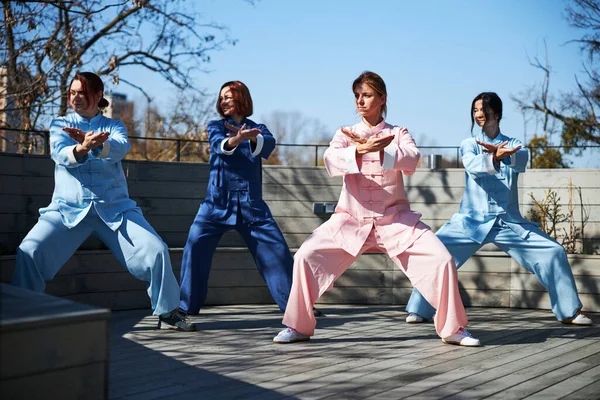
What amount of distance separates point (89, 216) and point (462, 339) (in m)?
2.30

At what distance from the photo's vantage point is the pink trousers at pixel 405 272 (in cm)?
395

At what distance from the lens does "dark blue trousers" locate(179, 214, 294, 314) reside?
488 cm

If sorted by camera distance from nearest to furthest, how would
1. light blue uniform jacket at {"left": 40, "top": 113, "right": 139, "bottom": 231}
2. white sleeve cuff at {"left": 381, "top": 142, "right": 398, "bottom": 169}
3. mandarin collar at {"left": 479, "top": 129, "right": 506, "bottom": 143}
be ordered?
1. white sleeve cuff at {"left": 381, "top": 142, "right": 398, "bottom": 169}
2. light blue uniform jacket at {"left": 40, "top": 113, "right": 139, "bottom": 231}
3. mandarin collar at {"left": 479, "top": 129, "right": 506, "bottom": 143}

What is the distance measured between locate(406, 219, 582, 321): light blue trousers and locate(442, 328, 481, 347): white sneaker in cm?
91

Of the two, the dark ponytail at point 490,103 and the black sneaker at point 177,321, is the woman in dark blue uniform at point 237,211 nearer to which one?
the black sneaker at point 177,321

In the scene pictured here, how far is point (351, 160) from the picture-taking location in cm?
395

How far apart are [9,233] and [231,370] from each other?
3.03 metres

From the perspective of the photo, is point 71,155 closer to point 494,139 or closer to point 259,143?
point 259,143

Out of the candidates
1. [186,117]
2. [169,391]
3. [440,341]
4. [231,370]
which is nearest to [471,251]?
[440,341]

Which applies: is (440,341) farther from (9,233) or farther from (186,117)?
(186,117)

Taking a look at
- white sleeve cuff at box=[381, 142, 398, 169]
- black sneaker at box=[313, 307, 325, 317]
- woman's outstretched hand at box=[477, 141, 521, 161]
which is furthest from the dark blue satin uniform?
woman's outstretched hand at box=[477, 141, 521, 161]

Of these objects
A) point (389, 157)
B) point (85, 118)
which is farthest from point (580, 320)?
point (85, 118)

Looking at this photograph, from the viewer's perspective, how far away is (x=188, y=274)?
4.98 metres

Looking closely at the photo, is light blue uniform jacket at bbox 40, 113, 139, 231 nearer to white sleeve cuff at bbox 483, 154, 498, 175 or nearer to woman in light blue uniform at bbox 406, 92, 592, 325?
woman in light blue uniform at bbox 406, 92, 592, 325
